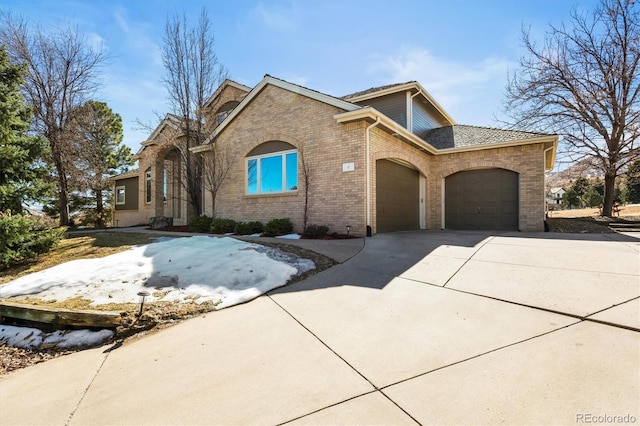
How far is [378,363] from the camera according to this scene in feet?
8.36

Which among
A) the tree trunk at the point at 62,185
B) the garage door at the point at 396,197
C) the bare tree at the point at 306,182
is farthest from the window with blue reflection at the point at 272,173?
the tree trunk at the point at 62,185

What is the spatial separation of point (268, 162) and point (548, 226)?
36.6ft

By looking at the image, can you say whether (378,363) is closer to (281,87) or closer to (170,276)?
(170,276)

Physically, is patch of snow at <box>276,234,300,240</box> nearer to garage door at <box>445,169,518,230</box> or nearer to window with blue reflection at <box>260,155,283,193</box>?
window with blue reflection at <box>260,155,283,193</box>

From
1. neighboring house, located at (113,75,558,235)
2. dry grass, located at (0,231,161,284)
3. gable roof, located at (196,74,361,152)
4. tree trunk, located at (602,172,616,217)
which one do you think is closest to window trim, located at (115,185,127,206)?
neighboring house, located at (113,75,558,235)

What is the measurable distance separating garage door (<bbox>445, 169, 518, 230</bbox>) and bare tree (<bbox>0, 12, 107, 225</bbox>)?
1909 cm

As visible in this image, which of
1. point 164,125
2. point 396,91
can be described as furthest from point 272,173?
point 164,125

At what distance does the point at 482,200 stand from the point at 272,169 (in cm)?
903

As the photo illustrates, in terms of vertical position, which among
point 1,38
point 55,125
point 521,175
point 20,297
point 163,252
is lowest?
point 20,297

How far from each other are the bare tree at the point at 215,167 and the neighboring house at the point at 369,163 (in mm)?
190

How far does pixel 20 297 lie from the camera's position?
472 cm

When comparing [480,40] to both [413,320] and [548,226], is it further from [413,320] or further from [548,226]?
[413,320]

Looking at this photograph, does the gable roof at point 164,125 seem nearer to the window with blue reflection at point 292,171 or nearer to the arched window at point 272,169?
the arched window at point 272,169

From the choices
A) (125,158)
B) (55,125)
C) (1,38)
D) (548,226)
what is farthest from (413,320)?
(125,158)
